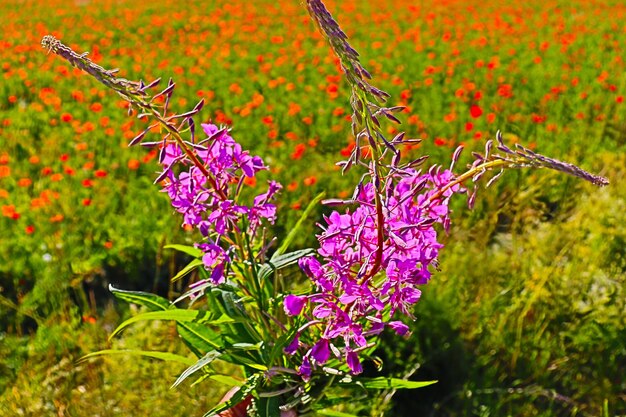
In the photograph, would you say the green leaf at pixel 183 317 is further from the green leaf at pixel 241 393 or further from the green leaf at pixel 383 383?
the green leaf at pixel 383 383

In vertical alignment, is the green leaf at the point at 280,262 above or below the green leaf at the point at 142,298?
above

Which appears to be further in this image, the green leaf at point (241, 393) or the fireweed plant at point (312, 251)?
the green leaf at point (241, 393)

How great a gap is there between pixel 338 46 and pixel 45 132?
426 cm

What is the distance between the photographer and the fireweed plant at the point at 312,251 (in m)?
1.54

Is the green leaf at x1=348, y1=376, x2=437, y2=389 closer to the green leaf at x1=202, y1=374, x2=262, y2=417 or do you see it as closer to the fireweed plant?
the fireweed plant

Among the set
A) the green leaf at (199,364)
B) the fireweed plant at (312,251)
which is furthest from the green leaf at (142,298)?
the green leaf at (199,364)

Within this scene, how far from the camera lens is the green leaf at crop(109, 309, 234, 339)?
1.89 meters

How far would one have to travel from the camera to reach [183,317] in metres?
1.95

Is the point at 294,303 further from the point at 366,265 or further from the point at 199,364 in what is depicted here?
the point at 199,364

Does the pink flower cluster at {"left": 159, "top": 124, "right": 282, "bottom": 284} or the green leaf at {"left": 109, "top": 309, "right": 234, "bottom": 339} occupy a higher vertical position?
the pink flower cluster at {"left": 159, "top": 124, "right": 282, "bottom": 284}

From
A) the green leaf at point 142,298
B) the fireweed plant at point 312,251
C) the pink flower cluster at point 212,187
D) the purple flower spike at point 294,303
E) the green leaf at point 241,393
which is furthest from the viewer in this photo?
the green leaf at point 142,298

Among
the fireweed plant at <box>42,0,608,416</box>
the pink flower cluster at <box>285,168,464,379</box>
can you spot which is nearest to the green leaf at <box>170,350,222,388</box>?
the fireweed plant at <box>42,0,608,416</box>

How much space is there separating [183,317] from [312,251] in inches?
14.1

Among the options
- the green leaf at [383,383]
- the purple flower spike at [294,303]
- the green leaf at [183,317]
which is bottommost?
the green leaf at [383,383]
